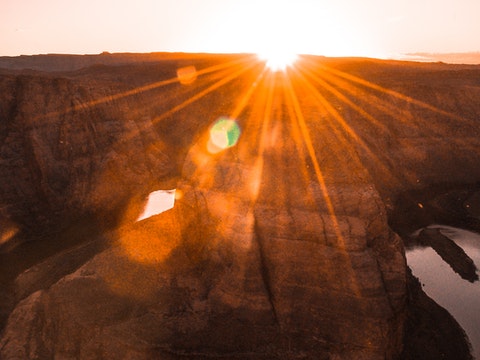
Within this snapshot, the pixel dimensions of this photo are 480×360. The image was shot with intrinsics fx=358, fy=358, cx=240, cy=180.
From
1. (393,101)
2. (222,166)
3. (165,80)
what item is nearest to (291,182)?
→ (222,166)

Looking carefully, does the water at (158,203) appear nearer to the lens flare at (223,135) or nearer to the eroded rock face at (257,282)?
the eroded rock face at (257,282)

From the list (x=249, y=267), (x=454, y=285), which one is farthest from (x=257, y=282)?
(x=454, y=285)

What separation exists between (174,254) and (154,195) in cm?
1651

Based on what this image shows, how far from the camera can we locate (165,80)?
44.6m

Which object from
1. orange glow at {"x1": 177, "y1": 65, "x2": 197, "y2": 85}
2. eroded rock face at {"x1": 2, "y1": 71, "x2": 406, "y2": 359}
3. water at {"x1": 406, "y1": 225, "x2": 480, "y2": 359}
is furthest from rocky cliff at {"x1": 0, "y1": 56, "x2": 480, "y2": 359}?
orange glow at {"x1": 177, "y1": 65, "x2": 197, "y2": 85}

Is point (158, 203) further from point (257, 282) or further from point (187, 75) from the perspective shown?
point (187, 75)

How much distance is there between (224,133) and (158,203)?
15.2 meters

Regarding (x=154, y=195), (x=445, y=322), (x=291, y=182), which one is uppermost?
(x=291, y=182)

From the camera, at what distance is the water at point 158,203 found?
79.9 ft

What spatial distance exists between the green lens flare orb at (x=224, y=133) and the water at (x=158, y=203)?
41.7ft

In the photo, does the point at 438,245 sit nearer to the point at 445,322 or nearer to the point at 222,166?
the point at 445,322

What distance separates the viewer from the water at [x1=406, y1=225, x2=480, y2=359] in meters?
13.4

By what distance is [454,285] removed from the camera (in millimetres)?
16141

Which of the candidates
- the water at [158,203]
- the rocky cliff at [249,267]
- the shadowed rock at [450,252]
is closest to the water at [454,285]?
the shadowed rock at [450,252]
